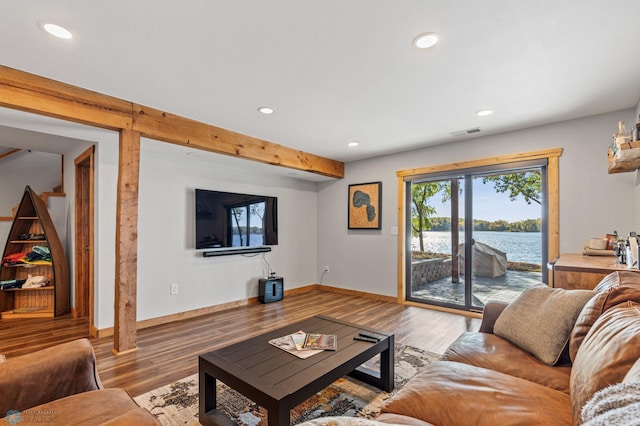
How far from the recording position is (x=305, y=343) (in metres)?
2.01

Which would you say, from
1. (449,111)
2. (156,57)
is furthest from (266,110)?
(449,111)

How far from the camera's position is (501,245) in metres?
3.96

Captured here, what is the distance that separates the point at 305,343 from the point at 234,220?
2.89 meters

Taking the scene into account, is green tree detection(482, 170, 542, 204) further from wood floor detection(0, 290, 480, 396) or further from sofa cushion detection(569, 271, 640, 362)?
sofa cushion detection(569, 271, 640, 362)

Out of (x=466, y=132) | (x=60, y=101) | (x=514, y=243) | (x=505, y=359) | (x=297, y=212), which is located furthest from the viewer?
(x=297, y=212)

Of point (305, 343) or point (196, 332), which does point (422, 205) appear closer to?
point (305, 343)

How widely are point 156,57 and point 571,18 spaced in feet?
8.40

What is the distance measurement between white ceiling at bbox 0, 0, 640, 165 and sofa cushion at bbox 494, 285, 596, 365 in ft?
5.17

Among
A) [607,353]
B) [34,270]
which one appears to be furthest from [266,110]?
[34,270]

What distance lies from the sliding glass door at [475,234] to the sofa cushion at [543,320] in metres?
2.15

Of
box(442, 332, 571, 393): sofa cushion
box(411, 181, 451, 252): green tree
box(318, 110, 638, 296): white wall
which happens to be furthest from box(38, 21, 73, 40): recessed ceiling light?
box(411, 181, 451, 252): green tree

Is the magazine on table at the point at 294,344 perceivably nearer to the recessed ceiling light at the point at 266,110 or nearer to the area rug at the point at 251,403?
the area rug at the point at 251,403

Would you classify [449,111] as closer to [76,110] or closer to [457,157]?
[457,157]

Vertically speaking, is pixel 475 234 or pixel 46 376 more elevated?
pixel 475 234
